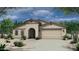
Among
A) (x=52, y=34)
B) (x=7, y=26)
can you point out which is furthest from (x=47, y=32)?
(x=7, y=26)

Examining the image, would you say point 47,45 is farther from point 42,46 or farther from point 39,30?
point 39,30

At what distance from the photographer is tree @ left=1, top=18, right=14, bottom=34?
2520mm

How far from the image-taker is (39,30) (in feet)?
8.41

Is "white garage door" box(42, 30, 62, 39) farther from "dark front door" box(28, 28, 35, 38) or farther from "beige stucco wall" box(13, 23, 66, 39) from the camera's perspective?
"dark front door" box(28, 28, 35, 38)

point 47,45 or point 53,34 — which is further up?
point 53,34

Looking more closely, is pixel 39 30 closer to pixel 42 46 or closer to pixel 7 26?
pixel 42 46

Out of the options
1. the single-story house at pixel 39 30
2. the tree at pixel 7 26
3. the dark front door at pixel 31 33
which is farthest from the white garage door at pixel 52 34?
the tree at pixel 7 26

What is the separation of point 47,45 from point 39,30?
0.17 meters

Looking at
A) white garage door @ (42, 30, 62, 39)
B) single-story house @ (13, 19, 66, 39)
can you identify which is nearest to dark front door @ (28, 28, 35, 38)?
single-story house @ (13, 19, 66, 39)
